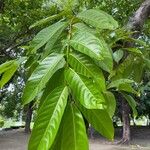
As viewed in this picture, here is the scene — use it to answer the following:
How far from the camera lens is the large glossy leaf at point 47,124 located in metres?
0.84

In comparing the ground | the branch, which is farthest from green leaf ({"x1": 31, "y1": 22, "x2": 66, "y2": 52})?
the ground

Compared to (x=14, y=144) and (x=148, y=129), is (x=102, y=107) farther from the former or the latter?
(x=148, y=129)

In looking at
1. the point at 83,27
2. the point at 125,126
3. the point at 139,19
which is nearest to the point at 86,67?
the point at 83,27

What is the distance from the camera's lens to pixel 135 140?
19.2m

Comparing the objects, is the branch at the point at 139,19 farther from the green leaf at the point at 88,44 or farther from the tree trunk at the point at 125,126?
the tree trunk at the point at 125,126

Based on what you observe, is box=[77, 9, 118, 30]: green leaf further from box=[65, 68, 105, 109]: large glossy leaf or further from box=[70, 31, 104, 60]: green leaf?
box=[65, 68, 105, 109]: large glossy leaf

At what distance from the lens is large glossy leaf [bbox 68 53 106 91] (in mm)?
964

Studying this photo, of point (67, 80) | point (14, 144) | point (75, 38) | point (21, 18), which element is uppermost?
point (21, 18)

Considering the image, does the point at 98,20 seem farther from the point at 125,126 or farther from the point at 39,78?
the point at 125,126

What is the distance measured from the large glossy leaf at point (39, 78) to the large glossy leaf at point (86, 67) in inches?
1.6

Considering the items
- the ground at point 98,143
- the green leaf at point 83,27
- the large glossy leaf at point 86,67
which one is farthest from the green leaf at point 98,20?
the ground at point 98,143

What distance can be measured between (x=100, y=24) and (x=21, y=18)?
981 cm

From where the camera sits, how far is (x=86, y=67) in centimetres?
99

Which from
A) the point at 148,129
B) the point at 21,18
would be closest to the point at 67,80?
the point at 21,18
